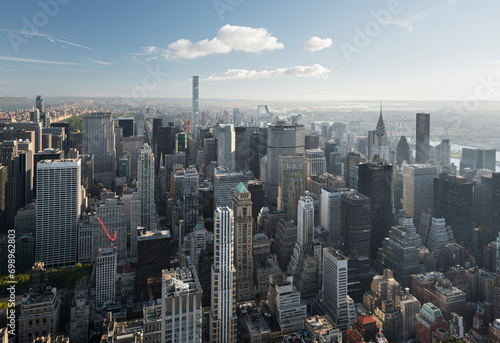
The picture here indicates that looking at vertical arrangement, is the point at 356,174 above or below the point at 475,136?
below

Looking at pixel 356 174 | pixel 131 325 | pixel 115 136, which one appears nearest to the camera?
pixel 131 325

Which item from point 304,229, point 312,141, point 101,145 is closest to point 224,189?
point 304,229

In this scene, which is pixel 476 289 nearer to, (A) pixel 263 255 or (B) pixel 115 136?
(A) pixel 263 255

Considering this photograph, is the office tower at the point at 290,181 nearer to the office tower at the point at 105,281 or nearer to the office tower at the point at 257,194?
the office tower at the point at 257,194

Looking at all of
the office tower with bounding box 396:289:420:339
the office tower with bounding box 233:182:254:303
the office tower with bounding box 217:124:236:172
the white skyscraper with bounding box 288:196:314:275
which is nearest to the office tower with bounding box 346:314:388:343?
the office tower with bounding box 396:289:420:339

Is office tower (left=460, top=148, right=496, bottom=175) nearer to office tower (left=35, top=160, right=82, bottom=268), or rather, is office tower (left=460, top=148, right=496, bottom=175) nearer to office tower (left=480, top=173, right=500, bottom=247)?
office tower (left=480, top=173, right=500, bottom=247)

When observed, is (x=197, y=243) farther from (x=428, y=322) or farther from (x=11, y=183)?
(x=11, y=183)

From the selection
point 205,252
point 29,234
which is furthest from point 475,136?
point 29,234
